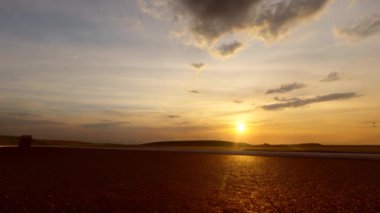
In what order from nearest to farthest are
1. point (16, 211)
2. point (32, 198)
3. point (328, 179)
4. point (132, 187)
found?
point (16, 211) → point (32, 198) → point (132, 187) → point (328, 179)

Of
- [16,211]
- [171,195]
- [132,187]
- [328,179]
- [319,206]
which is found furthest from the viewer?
[328,179]

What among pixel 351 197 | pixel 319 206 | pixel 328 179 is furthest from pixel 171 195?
pixel 328 179

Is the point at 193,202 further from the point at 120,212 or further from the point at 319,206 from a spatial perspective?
the point at 319,206

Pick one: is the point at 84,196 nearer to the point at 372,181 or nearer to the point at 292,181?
the point at 292,181

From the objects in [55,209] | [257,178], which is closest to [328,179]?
[257,178]

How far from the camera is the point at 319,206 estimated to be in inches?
475

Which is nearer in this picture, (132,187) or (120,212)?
(120,212)

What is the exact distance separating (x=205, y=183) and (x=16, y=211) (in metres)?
8.73

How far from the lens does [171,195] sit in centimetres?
1394

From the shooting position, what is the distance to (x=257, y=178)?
63.1 feet

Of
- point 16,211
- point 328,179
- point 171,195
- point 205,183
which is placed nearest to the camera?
point 16,211

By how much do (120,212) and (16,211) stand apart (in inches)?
117

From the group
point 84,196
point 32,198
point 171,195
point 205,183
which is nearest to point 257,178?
point 205,183

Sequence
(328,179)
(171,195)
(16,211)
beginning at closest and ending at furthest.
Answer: (16,211) → (171,195) → (328,179)
